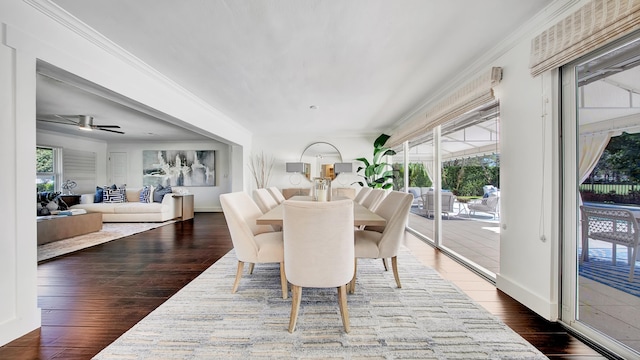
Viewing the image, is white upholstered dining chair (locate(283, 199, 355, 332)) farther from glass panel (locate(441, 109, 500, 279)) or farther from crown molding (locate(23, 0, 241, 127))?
crown molding (locate(23, 0, 241, 127))

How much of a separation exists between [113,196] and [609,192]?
8085mm

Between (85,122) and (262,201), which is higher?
(85,122)

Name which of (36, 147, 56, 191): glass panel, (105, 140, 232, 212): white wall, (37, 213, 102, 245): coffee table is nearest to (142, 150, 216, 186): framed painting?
(105, 140, 232, 212): white wall

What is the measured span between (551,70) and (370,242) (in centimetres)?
190

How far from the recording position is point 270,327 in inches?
64.4

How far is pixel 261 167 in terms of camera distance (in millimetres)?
6434

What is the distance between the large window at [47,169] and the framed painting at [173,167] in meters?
1.86

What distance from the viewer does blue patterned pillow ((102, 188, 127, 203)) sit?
5676 millimetres

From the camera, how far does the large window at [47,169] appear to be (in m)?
5.93

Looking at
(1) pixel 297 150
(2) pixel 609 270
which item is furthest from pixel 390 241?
(1) pixel 297 150

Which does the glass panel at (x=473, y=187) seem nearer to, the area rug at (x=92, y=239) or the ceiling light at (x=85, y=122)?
the area rug at (x=92, y=239)

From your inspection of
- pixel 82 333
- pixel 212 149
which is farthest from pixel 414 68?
pixel 212 149

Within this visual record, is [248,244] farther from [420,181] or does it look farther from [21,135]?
[420,181]

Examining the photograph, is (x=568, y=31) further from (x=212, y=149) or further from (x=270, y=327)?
(x=212, y=149)
